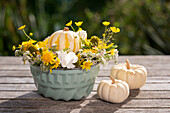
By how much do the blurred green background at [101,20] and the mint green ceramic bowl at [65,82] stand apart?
5.85ft

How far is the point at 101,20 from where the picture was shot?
4.06 meters

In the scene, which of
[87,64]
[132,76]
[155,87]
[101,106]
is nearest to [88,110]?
[101,106]

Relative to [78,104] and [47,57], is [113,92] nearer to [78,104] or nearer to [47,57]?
[78,104]

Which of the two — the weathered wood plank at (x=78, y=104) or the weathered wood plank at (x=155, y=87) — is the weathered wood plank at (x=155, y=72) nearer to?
the weathered wood plank at (x=155, y=87)

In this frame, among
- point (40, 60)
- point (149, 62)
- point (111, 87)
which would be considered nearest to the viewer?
point (40, 60)

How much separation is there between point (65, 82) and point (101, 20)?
3172mm

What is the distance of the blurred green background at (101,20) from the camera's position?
9.57 feet

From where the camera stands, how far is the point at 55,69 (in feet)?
3.22

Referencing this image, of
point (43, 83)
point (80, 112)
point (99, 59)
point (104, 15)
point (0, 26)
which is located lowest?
point (80, 112)

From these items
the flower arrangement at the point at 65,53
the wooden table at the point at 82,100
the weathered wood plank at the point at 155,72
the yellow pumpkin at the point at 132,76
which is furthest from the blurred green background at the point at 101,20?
the flower arrangement at the point at 65,53

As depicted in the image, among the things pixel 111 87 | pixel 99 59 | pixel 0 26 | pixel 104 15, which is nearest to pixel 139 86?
pixel 111 87

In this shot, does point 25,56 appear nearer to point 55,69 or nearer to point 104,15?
point 55,69

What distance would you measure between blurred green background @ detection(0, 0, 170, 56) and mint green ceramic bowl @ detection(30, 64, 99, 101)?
178 cm

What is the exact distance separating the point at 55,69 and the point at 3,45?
80.5 inches
